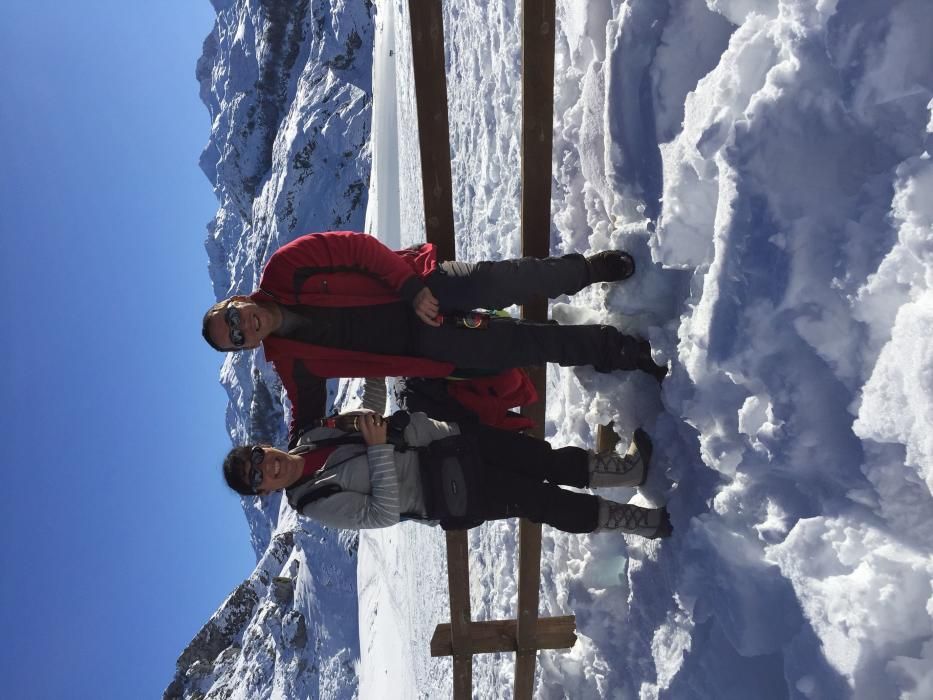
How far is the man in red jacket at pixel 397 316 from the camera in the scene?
7.07 ft

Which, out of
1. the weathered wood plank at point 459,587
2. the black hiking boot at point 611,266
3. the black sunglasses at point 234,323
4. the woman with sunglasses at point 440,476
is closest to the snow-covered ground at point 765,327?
the black hiking boot at point 611,266

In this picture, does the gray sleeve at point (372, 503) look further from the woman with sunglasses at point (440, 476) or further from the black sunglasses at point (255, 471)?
the black sunglasses at point (255, 471)

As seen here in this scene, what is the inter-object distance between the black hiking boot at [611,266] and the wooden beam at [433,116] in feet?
1.97

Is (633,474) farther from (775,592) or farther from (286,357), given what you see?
(286,357)

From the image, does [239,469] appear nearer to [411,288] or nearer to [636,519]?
[411,288]

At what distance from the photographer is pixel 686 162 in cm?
186

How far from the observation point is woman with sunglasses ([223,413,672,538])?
2092 millimetres

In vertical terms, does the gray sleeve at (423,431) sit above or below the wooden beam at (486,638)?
above

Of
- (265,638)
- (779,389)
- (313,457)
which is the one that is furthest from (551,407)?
(265,638)

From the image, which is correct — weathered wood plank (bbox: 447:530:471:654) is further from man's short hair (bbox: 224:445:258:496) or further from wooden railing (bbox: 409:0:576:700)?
man's short hair (bbox: 224:445:258:496)

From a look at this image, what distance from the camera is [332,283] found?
7.18ft

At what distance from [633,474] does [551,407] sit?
1471 mm

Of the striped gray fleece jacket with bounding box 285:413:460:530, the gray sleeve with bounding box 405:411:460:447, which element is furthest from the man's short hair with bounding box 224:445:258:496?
the gray sleeve with bounding box 405:411:460:447

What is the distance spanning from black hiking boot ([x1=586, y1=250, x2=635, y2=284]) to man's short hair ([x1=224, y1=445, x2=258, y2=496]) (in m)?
1.37
